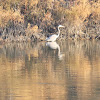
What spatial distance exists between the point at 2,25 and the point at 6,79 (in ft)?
54.0

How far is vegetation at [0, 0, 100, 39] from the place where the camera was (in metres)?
28.3

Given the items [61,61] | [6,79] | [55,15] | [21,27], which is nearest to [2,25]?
[21,27]

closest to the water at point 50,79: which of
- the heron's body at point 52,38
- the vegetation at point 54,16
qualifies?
the heron's body at point 52,38

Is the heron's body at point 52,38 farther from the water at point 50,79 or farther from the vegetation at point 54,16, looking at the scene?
the water at point 50,79

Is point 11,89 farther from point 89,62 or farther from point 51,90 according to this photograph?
point 89,62

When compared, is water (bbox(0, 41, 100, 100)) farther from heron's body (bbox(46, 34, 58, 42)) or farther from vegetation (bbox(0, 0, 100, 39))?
vegetation (bbox(0, 0, 100, 39))

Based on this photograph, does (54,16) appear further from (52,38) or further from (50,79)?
(50,79)

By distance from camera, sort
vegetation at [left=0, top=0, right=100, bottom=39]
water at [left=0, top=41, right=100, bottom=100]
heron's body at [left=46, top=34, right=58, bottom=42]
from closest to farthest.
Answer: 1. water at [left=0, top=41, right=100, bottom=100]
2. heron's body at [left=46, top=34, right=58, bottom=42]
3. vegetation at [left=0, top=0, right=100, bottom=39]

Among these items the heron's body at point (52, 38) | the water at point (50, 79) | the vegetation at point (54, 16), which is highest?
the vegetation at point (54, 16)

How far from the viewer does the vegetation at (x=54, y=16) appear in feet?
92.8

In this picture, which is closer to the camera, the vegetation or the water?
the water

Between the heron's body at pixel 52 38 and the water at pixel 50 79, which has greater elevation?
the water at pixel 50 79

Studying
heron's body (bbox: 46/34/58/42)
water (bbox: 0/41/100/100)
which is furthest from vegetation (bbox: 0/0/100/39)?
water (bbox: 0/41/100/100)

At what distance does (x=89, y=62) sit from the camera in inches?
588
